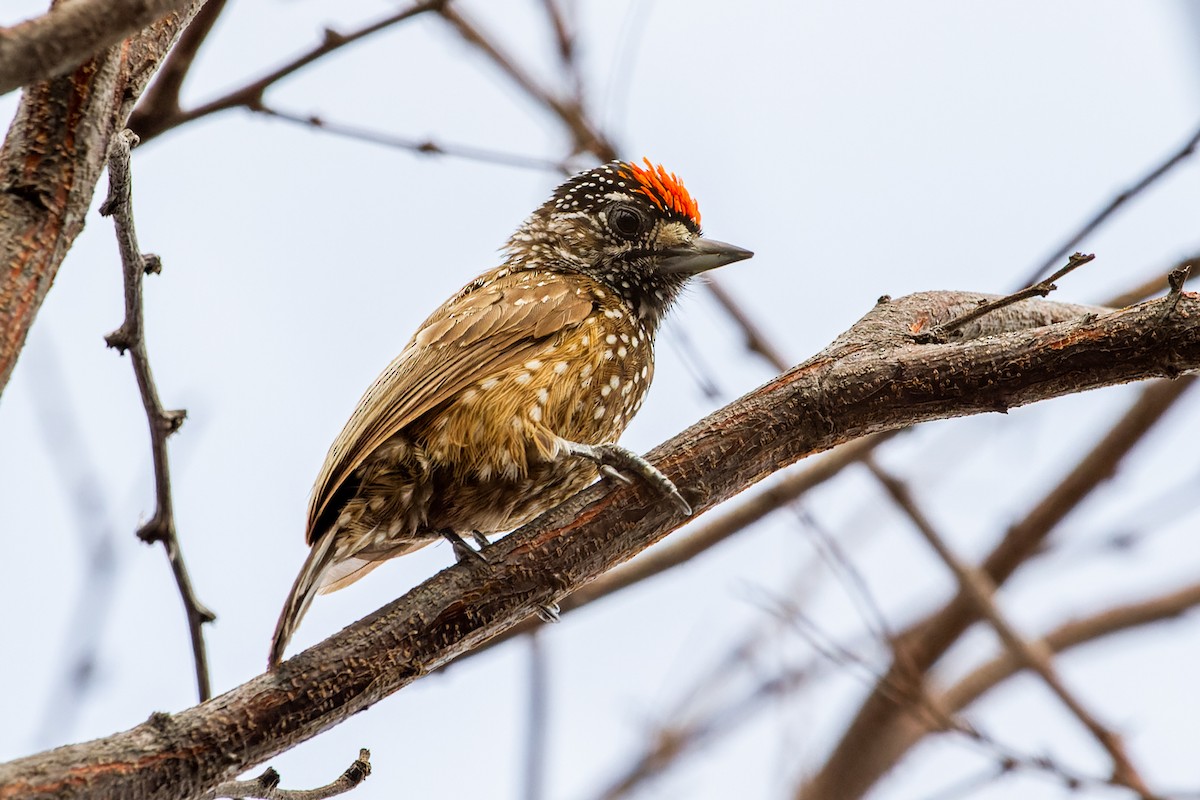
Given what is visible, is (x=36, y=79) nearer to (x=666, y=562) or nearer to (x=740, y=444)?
(x=740, y=444)

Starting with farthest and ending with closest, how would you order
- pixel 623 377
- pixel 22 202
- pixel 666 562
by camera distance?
pixel 666 562, pixel 623 377, pixel 22 202

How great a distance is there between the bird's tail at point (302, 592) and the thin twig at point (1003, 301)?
72.8 inches

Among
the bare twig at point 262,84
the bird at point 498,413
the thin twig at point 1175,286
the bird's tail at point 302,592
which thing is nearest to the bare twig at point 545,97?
the bird at point 498,413

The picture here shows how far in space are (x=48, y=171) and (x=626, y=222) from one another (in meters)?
2.74

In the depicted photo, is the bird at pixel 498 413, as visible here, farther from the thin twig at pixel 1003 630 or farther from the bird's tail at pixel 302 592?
the thin twig at pixel 1003 630

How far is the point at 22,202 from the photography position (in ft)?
7.93

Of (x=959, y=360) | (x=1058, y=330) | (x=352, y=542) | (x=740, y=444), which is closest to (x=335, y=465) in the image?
(x=352, y=542)

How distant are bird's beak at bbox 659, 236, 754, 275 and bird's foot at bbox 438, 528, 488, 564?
1376 mm

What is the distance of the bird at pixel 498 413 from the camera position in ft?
12.4

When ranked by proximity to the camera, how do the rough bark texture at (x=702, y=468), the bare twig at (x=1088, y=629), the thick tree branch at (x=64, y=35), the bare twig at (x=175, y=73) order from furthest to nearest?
the bare twig at (x=1088, y=629), the bare twig at (x=175, y=73), the rough bark texture at (x=702, y=468), the thick tree branch at (x=64, y=35)

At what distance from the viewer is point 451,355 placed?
4.11 meters

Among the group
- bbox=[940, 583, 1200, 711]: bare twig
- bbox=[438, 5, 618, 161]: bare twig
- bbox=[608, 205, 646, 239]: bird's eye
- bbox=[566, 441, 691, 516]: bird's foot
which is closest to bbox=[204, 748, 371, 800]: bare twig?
bbox=[566, 441, 691, 516]: bird's foot

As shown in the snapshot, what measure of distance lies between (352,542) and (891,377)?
1.74 meters

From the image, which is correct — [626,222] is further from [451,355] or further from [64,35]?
[64,35]
